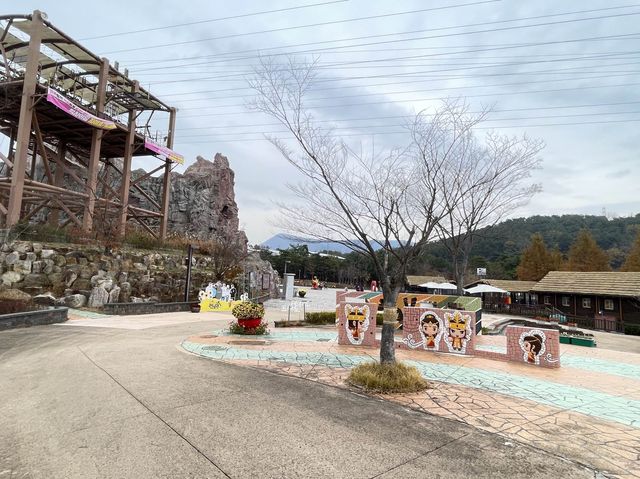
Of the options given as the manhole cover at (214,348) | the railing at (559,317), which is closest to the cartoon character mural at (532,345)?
the manhole cover at (214,348)

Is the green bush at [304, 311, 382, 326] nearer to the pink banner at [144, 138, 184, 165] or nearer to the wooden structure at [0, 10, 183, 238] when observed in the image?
the wooden structure at [0, 10, 183, 238]

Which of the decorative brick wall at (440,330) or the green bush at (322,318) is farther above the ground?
the decorative brick wall at (440,330)

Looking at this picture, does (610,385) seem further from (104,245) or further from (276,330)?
(104,245)

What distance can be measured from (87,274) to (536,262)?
50057mm

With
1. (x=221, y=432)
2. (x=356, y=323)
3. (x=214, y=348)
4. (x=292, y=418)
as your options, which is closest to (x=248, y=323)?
(x=214, y=348)

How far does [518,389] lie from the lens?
245 inches

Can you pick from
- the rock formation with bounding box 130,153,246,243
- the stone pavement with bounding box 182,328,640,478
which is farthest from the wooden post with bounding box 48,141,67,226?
the stone pavement with bounding box 182,328,640,478

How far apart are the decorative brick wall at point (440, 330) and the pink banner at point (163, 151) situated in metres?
26.1

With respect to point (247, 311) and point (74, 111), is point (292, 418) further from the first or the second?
point (74, 111)

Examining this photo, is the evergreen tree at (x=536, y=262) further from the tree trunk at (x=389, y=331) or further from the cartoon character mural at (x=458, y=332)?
the tree trunk at (x=389, y=331)

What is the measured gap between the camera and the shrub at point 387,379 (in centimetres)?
572

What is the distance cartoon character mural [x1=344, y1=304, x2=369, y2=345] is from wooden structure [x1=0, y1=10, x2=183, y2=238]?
55.6 ft

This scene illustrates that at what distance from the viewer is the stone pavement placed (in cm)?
417

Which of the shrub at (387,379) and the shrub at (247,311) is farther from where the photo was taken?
the shrub at (247,311)
